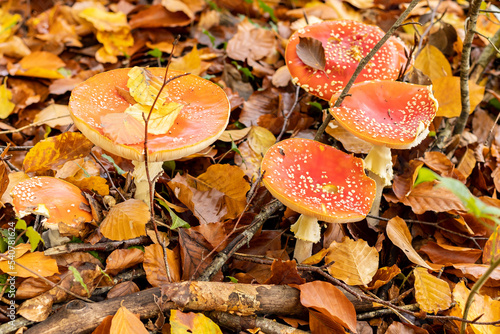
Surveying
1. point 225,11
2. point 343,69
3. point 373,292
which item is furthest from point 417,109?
point 225,11

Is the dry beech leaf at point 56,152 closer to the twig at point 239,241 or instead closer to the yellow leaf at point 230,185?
the yellow leaf at point 230,185

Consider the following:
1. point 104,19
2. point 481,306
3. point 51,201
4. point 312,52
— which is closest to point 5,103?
point 104,19

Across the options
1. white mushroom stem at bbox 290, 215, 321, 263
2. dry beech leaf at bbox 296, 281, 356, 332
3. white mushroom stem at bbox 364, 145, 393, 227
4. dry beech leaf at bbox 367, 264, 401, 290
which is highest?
white mushroom stem at bbox 364, 145, 393, 227

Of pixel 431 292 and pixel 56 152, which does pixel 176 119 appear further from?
pixel 431 292

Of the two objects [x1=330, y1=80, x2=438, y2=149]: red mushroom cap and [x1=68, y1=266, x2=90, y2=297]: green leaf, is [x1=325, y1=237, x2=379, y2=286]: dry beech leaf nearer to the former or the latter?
[x1=330, y1=80, x2=438, y2=149]: red mushroom cap

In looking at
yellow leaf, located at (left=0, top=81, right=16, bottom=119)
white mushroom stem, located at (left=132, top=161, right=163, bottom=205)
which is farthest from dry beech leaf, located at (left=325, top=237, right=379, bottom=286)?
yellow leaf, located at (left=0, top=81, right=16, bottom=119)

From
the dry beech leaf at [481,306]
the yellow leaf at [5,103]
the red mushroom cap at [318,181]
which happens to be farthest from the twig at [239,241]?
the yellow leaf at [5,103]

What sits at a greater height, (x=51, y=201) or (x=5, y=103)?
(x=51, y=201)
